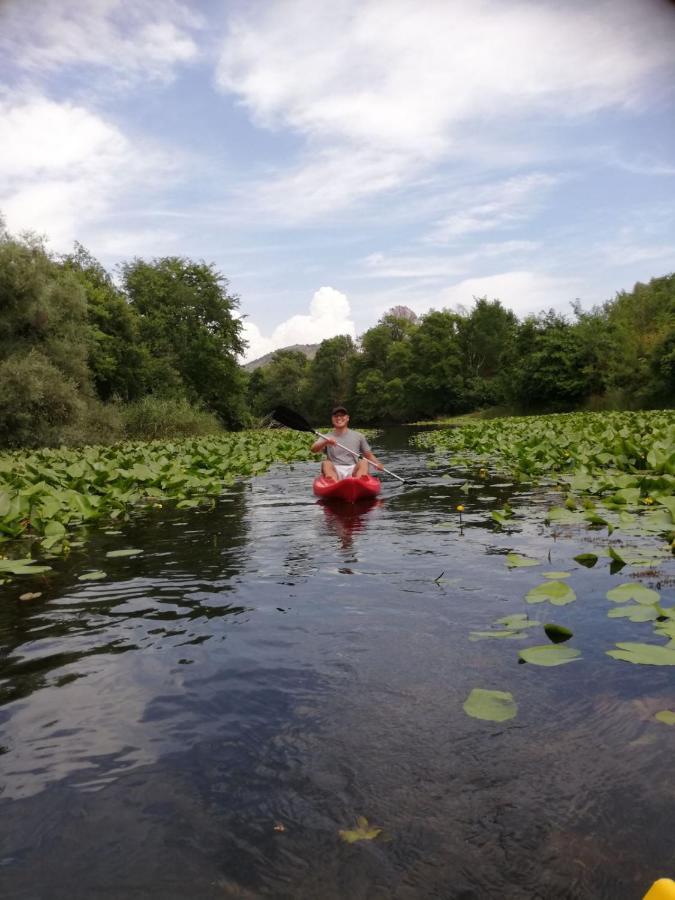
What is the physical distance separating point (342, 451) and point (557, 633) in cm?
709

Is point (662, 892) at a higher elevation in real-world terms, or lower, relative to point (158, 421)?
lower

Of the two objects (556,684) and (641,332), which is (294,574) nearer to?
(556,684)

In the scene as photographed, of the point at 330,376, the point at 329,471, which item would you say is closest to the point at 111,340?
the point at 329,471

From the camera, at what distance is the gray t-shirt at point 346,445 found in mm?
10336

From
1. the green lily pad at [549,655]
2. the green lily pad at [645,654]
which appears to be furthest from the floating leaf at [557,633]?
the green lily pad at [645,654]

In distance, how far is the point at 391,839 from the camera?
212 centimetres

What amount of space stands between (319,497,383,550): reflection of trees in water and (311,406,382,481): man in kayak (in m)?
0.45

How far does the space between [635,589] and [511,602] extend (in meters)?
0.77

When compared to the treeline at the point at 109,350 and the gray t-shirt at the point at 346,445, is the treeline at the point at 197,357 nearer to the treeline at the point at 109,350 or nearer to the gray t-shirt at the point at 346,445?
the treeline at the point at 109,350

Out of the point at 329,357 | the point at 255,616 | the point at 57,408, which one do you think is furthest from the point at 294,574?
the point at 329,357

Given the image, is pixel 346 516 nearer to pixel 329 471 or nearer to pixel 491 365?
pixel 329 471

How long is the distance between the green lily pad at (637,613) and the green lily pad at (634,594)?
0.10m

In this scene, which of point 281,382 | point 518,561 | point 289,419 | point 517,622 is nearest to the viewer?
point 517,622

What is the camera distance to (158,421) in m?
29.9
